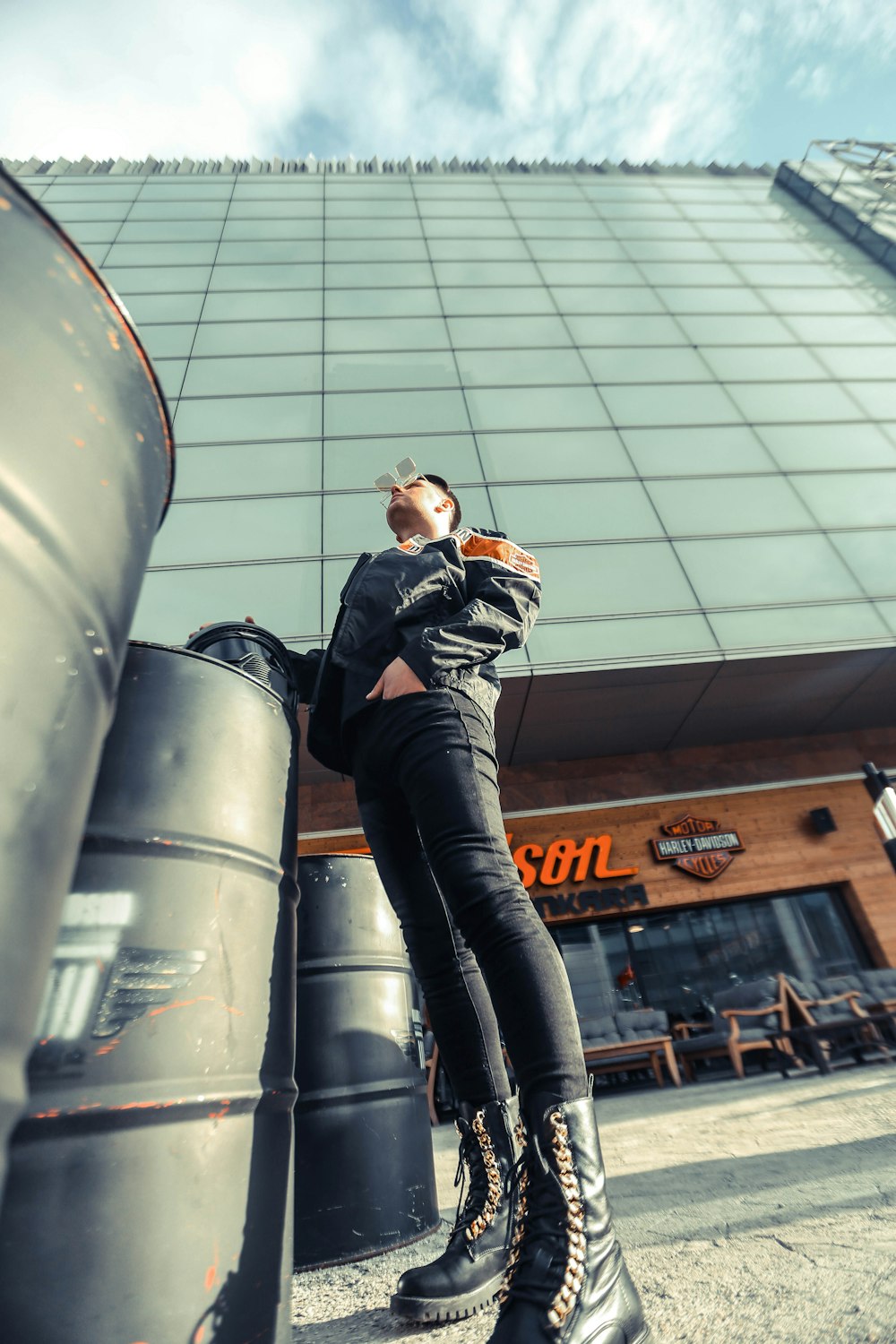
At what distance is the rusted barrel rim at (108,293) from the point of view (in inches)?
27.2

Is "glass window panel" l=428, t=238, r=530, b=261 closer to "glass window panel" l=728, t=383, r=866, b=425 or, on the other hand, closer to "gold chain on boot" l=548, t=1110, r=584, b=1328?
"glass window panel" l=728, t=383, r=866, b=425

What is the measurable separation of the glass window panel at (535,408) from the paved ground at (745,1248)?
8.79 metres

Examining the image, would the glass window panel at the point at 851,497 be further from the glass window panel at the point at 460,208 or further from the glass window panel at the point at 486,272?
the glass window panel at the point at 460,208

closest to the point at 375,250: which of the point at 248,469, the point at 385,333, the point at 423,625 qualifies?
the point at 385,333

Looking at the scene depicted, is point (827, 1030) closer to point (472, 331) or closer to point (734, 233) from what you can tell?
point (472, 331)

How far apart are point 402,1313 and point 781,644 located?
7680 mm

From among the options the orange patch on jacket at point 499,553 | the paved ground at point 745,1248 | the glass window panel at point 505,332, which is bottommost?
the paved ground at point 745,1248

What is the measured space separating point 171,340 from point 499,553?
1089 centimetres

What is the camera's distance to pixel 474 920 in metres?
1.20

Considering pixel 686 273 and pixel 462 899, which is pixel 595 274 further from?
pixel 462 899

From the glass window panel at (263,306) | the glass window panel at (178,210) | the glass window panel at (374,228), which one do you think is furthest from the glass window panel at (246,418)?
the glass window panel at (178,210)

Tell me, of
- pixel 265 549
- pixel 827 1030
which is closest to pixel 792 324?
pixel 265 549

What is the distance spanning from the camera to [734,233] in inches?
548

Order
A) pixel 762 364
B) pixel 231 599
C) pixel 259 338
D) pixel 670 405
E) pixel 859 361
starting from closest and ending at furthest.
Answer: pixel 231 599 < pixel 670 405 < pixel 259 338 < pixel 762 364 < pixel 859 361
